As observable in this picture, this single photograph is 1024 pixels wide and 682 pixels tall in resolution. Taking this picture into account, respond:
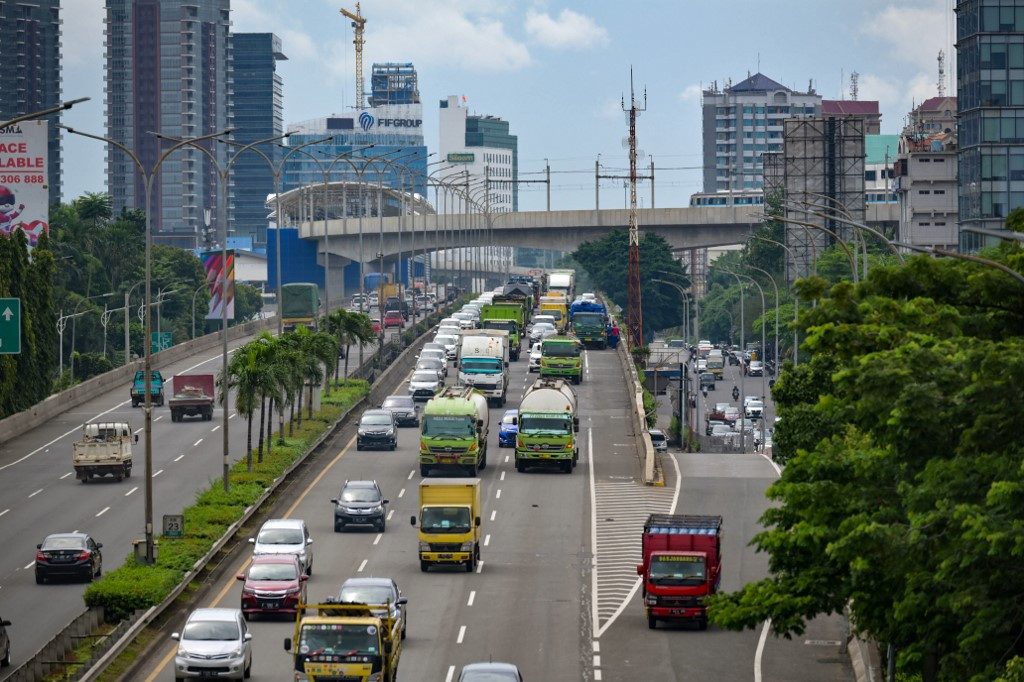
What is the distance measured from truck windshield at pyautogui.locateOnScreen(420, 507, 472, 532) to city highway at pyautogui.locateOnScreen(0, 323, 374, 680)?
31.2ft

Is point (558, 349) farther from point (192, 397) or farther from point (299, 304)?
point (299, 304)

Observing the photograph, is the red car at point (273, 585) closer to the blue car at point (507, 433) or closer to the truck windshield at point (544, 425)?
the truck windshield at point (544, 425)

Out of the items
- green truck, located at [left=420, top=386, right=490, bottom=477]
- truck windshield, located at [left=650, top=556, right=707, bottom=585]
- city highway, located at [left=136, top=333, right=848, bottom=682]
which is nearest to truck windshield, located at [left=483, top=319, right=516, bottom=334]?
city highway, located at [left=136, top=333, right=848, bottom=682]

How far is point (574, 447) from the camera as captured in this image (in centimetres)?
7006

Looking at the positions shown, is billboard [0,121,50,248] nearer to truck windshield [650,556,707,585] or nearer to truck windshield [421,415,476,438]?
truck windshield [421,415,476,438]

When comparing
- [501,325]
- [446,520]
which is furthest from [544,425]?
[501,325]

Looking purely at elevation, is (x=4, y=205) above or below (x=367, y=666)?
above

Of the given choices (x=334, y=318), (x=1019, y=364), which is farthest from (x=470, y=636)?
(x=334, y=318)

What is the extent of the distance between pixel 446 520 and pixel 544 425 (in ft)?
58.7

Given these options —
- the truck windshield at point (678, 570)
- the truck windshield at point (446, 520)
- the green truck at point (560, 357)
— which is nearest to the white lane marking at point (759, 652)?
the truck windshield at point (678, 570)

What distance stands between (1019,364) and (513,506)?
37390 millimetres

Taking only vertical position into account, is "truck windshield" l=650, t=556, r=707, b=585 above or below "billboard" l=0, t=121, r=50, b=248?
below

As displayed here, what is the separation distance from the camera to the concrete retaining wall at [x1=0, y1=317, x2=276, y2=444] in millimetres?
83625

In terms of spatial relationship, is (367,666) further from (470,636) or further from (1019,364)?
(1019,364)
